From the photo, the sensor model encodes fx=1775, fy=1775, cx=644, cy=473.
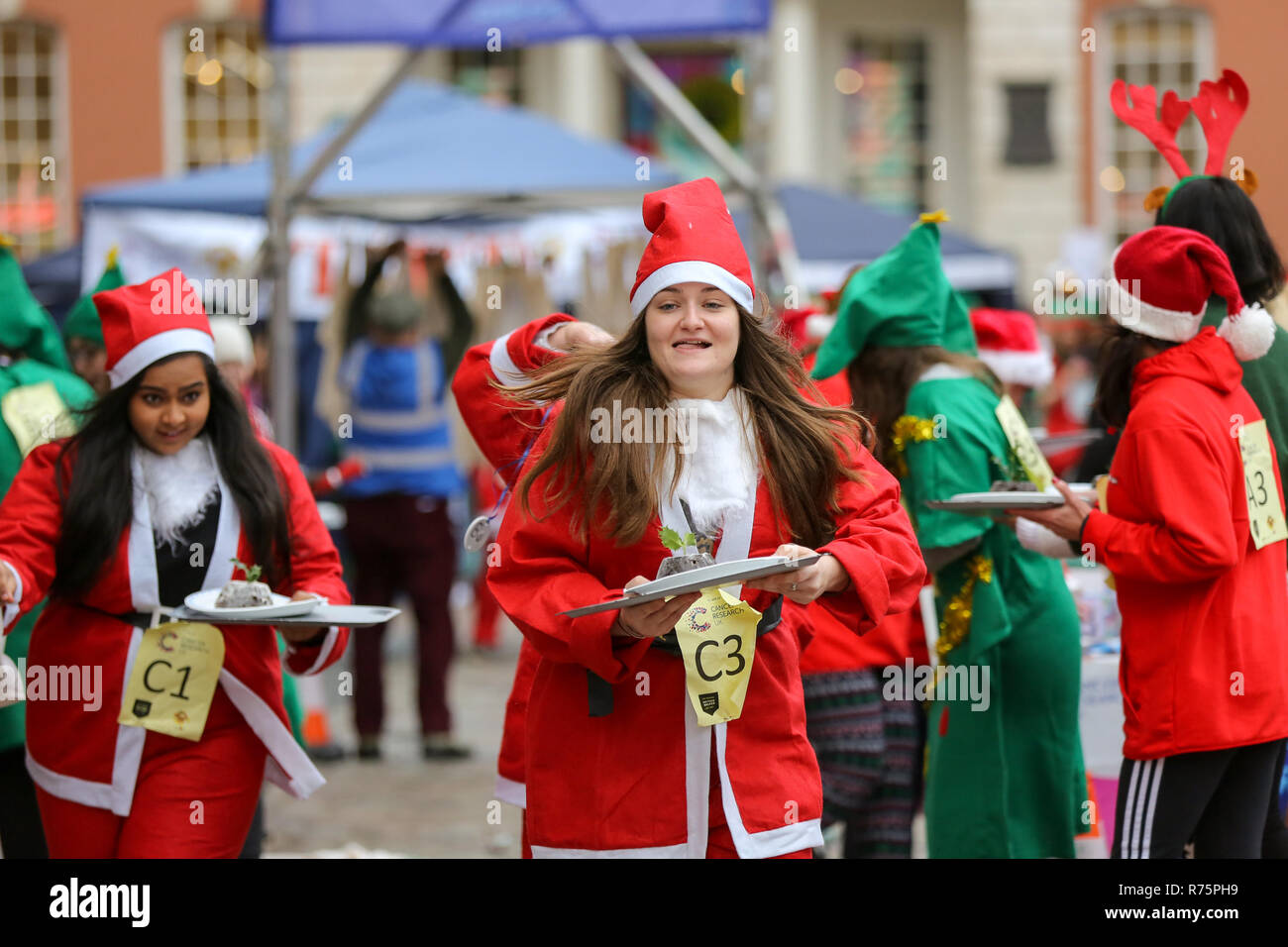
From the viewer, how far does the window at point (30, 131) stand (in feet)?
75.1

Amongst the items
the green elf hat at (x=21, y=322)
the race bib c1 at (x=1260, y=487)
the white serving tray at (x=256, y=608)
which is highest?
the green elf hat at (x=21, y=322)

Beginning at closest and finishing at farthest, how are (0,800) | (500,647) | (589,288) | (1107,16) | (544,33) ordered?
(0,800) → (544,33) → (589,288) → (500,647) → (1107,16)

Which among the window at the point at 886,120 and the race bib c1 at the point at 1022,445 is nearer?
the race bib c1 at the point at 1022,445

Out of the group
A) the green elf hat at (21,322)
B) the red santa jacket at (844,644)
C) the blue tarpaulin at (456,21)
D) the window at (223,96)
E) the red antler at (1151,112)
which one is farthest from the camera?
the window at (223,96)

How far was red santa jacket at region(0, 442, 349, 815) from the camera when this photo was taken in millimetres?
4094

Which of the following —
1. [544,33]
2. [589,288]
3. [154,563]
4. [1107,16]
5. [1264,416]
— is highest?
[1107,16]

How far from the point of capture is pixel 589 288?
420 inches

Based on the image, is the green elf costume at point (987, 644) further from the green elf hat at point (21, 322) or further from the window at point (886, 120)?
the window at point (886, 120)

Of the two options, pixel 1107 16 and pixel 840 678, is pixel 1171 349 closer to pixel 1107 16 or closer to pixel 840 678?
pixel 840 678

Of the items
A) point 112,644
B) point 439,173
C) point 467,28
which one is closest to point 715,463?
point 112,644

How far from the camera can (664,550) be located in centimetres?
338

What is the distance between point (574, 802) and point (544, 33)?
5.35 meters

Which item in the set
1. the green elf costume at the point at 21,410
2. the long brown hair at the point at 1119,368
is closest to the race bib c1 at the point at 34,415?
the green elf costume at the point at 21,410
